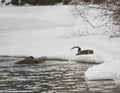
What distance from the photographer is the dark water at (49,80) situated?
16469 mm

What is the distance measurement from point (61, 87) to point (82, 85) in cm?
77

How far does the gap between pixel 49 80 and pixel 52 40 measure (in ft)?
51.4

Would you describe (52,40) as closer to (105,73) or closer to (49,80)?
(49,80)

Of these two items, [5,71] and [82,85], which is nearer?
[82,85]

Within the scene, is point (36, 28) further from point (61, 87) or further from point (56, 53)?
point (61, 87)

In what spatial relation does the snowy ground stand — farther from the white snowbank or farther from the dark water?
the dark water

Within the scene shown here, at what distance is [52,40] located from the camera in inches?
1344

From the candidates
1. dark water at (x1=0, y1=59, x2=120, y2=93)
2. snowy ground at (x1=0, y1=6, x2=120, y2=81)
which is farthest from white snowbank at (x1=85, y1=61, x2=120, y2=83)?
dark water at (x1=0, y1=59, x2=120, y2=93)

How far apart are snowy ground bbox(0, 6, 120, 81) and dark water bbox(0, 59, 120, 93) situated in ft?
3.04

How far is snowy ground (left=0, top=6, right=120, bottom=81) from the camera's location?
754 inches

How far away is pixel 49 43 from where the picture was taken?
33000 mm

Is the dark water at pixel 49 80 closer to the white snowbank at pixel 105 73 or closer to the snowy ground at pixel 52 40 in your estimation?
the white snowbank at pixel 105 73

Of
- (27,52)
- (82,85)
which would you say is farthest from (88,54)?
(82,85)

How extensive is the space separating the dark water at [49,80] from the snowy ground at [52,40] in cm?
93
